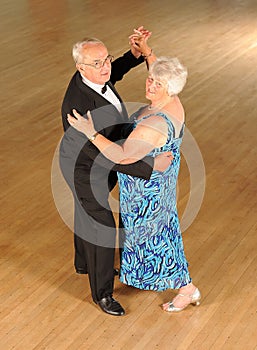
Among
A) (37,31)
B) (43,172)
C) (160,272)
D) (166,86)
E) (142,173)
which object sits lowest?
(37,31)

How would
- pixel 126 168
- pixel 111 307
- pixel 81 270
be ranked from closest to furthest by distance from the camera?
pixel 126 168 → pixel 111 307 → pixel 81 270

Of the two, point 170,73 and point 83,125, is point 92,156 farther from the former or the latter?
point 170,73

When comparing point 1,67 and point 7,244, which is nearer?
point 7,244

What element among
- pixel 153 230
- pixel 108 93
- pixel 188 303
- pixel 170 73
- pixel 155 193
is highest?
pixel 170 73

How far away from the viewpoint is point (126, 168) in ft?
11.3

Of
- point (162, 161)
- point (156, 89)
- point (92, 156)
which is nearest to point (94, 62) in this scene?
point (156, 89)

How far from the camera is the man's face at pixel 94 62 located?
A: 3.41 m

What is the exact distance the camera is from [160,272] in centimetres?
378

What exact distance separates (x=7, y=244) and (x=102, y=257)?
94 centimetres

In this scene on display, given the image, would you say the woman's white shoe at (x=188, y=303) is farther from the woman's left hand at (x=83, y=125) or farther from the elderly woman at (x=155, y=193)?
the woman's left hand at (x=83, y=125)

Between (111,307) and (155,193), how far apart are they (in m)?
0.68

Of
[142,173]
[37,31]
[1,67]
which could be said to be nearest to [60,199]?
[142,173]

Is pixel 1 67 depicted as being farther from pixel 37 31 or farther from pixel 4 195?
pixel 4 195

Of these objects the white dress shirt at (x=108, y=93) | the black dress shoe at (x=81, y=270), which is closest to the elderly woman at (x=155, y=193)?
the white dress shirt at (x=108, y=93)
